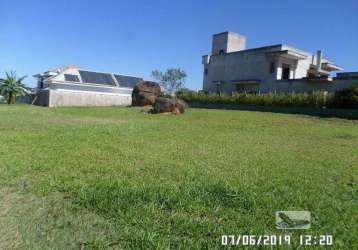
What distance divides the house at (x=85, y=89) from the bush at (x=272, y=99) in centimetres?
794

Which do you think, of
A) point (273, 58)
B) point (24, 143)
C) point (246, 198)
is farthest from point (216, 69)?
point (246, 198)

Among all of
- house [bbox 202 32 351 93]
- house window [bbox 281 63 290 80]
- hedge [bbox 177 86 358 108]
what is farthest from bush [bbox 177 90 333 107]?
house window [bbox 281 63 290 80]

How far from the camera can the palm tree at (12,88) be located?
3544cm

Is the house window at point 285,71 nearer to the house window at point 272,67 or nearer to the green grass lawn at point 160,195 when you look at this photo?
the house window at point 272,67

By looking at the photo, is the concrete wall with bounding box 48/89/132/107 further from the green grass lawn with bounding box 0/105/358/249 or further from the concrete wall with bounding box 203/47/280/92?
the green grass lawn with bounding box 0/105/358/249

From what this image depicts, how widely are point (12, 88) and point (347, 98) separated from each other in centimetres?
3308

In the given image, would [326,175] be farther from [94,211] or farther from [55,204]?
[55,204]

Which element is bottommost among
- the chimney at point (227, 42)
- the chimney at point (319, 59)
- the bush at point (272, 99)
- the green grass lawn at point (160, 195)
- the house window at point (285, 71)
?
the green grass lawn at point (160, 195)

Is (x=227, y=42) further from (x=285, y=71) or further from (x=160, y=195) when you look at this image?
(x=160, y=195)

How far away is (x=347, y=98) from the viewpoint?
1912 cm

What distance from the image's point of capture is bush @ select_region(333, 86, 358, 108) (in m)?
18.8

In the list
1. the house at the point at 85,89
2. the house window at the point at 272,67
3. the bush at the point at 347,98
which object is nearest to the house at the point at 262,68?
the house window at the point at 272,67

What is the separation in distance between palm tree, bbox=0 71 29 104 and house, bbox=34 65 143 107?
3940 millimetres

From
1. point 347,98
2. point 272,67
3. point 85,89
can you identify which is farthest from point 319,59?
point 85,89
